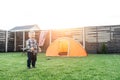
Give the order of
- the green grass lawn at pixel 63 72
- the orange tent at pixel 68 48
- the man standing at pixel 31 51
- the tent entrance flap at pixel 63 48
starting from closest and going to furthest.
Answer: the green grass lawn at pixel 63 72 → the man standing at pixel 31 51 → the orange tent at pixel 68 48 → the tent entrance flap at pixel 63 48

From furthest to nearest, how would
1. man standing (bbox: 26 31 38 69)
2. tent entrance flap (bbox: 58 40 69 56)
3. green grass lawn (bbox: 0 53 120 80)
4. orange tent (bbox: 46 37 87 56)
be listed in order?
tent entrance flap (bbox: 58 40 69 56) < orange tent (bbox: 46 37 87 56) < man standing (bbox: 26 31 38 69) < green grass lawn (bbox: 0 53 120 80)

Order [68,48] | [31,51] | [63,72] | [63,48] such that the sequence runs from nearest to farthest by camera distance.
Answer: [63,72] → [31,51] → [68,48] → [63,48]

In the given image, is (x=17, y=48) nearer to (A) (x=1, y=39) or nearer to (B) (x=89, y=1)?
(A) (x=1, y=39)

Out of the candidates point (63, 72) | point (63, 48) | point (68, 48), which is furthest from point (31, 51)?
point (63, 48)

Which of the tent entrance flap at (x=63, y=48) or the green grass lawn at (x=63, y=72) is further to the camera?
the tent entrance flap at (x=63, y=48)

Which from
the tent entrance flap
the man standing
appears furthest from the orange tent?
the man standing

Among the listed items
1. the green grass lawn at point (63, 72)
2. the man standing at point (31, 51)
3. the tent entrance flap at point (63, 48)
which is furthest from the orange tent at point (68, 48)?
the man standing at point (31, 51)

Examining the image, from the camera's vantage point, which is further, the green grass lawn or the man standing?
the man standing

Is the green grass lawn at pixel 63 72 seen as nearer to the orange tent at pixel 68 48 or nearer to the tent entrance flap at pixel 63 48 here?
the orange tent at pixel 68 48

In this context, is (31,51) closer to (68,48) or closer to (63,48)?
(68,48)

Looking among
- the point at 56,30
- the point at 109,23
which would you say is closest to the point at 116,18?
the point at 109,23

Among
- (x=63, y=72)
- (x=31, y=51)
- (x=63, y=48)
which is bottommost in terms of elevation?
(x=63, y=72)

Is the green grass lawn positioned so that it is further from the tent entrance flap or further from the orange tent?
the tent entrance flap

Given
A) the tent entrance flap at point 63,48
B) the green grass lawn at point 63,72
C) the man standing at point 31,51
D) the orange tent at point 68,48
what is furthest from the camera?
the tent entrance flap at point 63,48
